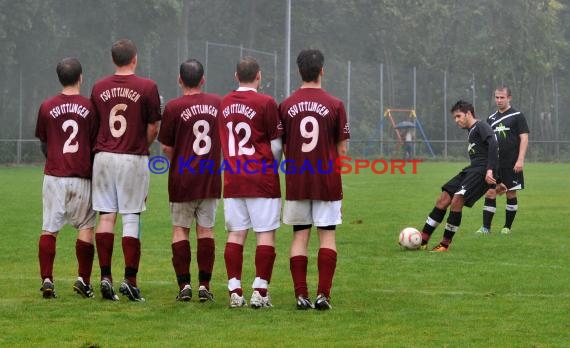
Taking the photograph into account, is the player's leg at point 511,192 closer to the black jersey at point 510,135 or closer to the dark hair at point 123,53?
the black jersey at point 510,135

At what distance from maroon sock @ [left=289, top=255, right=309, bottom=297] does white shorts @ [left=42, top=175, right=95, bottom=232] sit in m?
1.91

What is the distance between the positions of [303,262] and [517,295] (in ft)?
6.72

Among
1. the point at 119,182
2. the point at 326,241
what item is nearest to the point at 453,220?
the point at 326,241

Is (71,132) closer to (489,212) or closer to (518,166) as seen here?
(489,212)

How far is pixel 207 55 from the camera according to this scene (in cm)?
4319

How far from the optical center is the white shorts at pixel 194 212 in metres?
9.35

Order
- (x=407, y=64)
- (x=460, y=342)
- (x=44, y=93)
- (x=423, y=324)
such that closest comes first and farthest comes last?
(x=460, y=342) < (x=423, y=324) < (x=44, y=93) < (x=407, y=64)

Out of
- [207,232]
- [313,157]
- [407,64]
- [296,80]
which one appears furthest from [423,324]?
A: [407,64]

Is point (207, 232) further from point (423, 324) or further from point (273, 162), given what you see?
point (423, 324)

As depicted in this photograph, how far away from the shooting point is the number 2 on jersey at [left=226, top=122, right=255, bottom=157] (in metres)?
8.76

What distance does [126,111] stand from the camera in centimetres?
912

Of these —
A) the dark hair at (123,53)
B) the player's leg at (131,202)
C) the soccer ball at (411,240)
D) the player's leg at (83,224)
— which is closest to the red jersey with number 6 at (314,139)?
the player's leg at (131,202)

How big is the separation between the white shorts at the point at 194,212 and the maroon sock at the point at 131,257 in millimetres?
405

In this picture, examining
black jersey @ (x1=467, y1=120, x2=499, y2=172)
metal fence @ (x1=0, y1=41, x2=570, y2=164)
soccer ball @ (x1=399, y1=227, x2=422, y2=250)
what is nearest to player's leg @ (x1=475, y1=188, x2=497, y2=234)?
black jersey @ (x1=467, y1=120, x2=499, y2=172)
